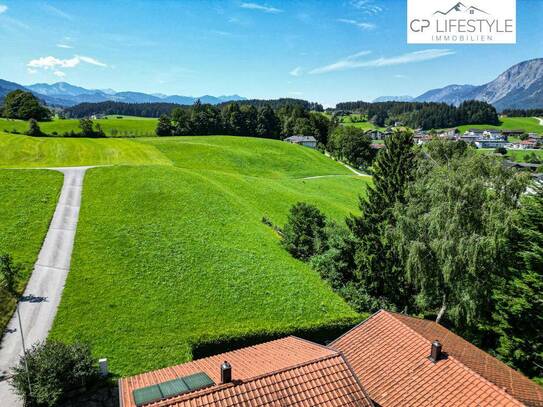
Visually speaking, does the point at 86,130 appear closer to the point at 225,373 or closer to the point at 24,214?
the point at 24,214

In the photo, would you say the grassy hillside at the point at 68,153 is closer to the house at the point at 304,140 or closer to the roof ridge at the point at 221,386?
the roof ridge at the point at 221,386

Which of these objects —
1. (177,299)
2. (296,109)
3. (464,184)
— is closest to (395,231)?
(464,184)

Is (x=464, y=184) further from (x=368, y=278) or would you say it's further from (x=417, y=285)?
(x=368, y=278)

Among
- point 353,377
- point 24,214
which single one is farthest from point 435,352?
point 24,214

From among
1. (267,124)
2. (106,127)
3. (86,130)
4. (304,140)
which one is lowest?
(304,140)

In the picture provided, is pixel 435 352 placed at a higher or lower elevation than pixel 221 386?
lower

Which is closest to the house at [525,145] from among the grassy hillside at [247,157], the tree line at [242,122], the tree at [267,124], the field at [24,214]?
the tree line at [242,122]
